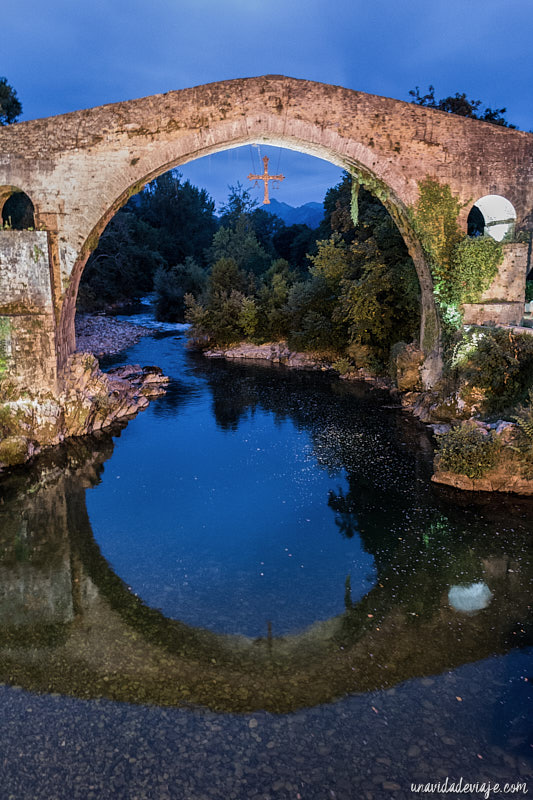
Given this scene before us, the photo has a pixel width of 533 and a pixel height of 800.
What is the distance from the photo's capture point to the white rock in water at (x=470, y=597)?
6150 mm

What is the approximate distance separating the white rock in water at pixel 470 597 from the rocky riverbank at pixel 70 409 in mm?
8230

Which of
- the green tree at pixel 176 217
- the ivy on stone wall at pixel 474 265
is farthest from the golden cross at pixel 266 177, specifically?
the green tree at pixel 176 217

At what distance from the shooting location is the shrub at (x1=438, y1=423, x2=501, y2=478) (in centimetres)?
905

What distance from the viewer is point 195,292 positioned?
31406 millimetres

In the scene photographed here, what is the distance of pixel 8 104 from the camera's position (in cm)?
2606

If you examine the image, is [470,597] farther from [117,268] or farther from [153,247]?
[153,247]

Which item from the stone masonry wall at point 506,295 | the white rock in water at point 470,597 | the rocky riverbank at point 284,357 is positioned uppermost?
the stone masonry wall at point 506,295

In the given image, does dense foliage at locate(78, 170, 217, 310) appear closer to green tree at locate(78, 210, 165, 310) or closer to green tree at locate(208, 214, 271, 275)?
green tree at locate(78, 210, 165, 310)

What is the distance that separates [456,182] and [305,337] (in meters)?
8.79

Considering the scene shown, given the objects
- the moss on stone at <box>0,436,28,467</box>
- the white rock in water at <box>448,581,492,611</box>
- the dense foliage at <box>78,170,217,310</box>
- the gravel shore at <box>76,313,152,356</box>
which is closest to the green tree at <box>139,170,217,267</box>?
the dense foliage at <box>78,170,217,310</box>

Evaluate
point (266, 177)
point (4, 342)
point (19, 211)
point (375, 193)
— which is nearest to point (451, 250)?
point (375, 193)

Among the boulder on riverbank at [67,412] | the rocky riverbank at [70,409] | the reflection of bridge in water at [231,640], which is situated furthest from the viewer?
the rocky riverbank at [70,409]

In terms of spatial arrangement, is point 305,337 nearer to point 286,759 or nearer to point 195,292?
point 195,292

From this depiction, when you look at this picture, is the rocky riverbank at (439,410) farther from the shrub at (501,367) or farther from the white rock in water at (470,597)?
the white rock in water at (470,597)
